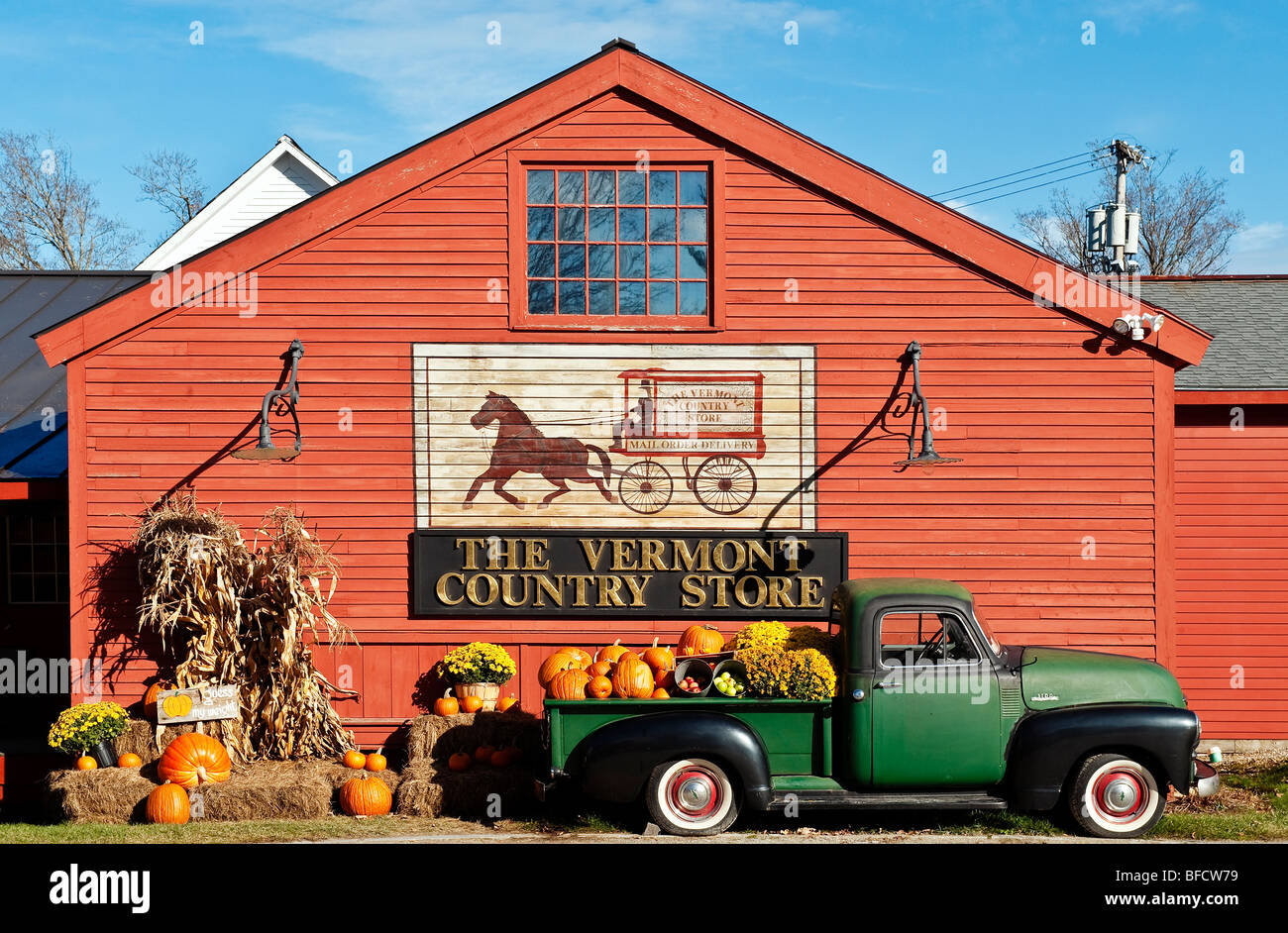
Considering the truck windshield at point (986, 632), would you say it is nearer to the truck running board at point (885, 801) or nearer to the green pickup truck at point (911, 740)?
the green pickup truck at point (911, 740)

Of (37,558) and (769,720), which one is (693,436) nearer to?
(769,720)

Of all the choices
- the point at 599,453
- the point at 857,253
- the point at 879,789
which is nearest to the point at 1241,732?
the point at 879,789

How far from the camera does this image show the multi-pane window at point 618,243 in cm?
1179

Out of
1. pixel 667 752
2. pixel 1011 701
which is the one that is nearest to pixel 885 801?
pixel 1011 701

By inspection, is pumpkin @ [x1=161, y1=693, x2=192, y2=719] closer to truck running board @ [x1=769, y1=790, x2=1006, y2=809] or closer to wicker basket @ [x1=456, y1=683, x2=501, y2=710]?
wicker basket @ [x1=456, y1=683, x2=501, y2=710]

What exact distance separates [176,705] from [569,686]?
4090mm

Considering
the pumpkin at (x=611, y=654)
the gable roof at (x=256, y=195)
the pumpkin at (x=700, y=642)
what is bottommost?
the pumpkin at (x=611, y=654)

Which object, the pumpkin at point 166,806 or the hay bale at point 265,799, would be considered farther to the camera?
the hay bale at point 265,799

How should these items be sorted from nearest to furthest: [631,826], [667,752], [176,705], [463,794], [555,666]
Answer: [667,752]
[631,826]
[463,794]
[555,666]
[176,705]

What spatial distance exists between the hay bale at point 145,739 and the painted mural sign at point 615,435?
315 centimetres

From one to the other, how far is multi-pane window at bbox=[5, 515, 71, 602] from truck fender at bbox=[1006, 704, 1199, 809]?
38.8ft

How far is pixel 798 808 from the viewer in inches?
358

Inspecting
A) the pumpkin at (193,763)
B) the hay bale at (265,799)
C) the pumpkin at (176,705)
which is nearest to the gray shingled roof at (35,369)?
the pumpkin at (176,705)

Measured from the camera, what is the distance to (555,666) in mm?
10758
